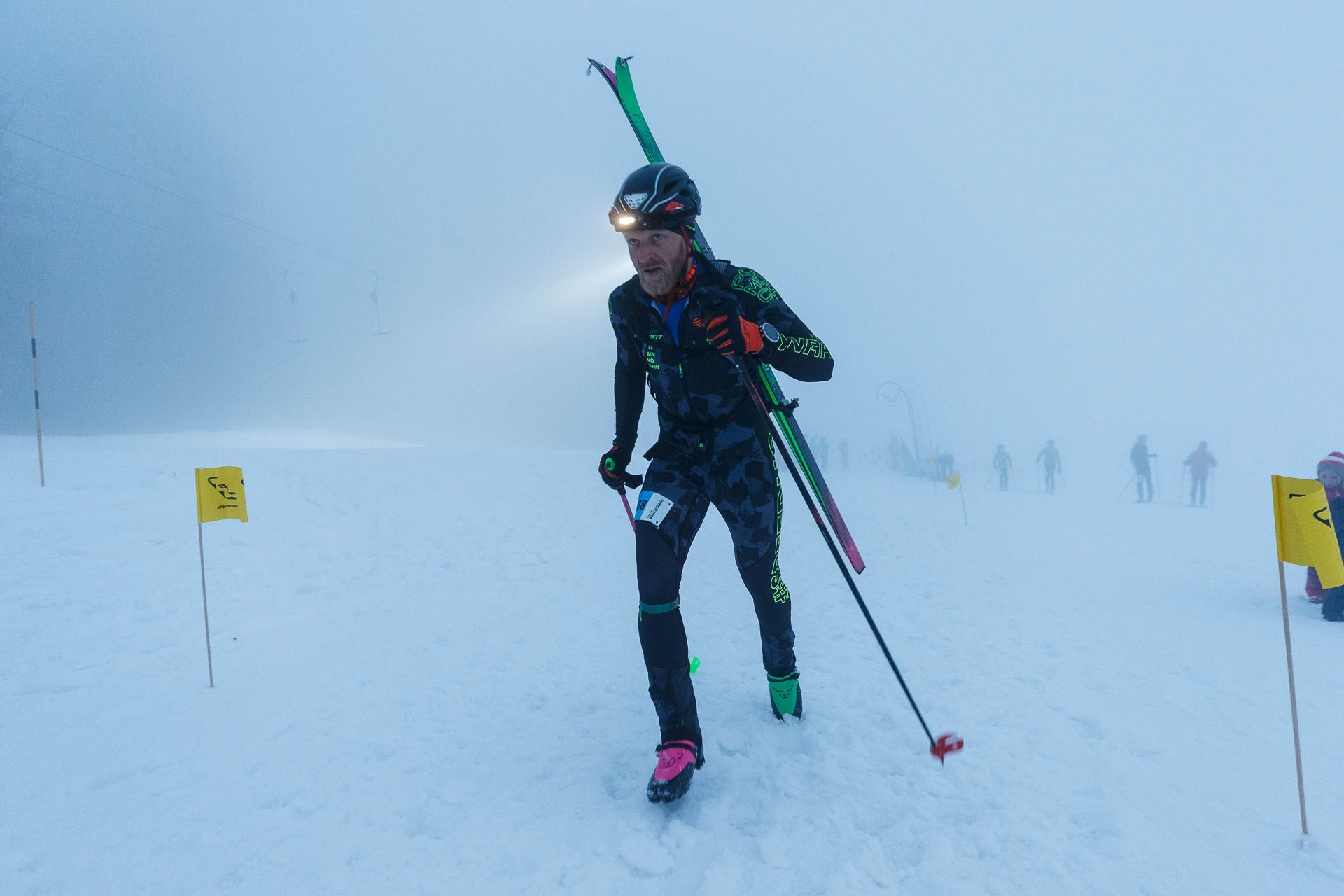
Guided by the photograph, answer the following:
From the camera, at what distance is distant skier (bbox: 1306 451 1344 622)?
5309mm

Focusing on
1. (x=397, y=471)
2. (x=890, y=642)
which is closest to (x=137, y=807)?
(x=890, y=642)

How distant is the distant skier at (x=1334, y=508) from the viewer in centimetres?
531

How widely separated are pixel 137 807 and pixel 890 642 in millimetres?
4503

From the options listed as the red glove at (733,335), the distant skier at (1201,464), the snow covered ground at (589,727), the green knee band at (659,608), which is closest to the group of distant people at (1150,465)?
the distant skier at (1201,464)

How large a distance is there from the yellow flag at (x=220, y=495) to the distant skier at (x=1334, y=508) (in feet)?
28.5

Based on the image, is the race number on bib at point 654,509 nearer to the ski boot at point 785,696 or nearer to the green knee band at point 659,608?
the green knee band at point 659,608

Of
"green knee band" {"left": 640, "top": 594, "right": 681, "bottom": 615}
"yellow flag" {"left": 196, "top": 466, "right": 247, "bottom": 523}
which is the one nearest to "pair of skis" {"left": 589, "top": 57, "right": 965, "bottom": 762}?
"green knee band" {"left": 640, "top": 594, "right": 681, "bottom": 615}

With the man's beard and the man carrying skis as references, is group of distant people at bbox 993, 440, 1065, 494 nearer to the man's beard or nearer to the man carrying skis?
the man carrying skis

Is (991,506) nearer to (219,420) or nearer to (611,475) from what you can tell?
(611,475)

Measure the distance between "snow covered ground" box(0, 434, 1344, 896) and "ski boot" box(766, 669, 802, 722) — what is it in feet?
0.38

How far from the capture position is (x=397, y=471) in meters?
11.9

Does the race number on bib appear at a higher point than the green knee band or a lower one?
higher

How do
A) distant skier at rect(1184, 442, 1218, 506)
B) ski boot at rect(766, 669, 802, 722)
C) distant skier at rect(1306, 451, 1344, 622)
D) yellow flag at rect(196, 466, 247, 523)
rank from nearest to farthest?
ski boot at rect(766, 669, 802, 722) < yellow flag at rect(196, 466, 247, 523) < distant skier at rect(1306, 451, 1344, 622) < distant skier at rect(1184, 442, 1218, 506)

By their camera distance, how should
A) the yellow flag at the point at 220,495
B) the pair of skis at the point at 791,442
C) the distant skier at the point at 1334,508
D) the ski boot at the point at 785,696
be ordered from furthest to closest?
the distant skier at the point at 1334,508, the yellow flag at the point at 220,495, the ski boot at the point at 785,696, the pair of skis at the point at 791,442
